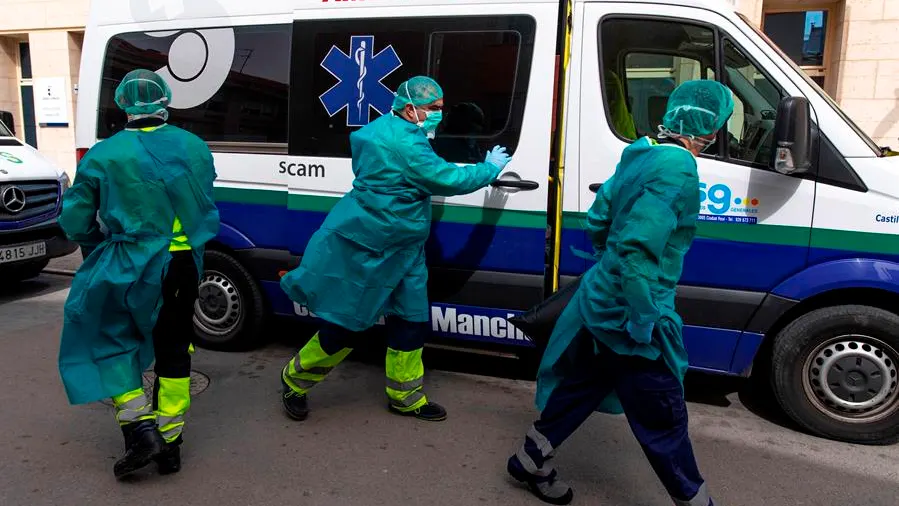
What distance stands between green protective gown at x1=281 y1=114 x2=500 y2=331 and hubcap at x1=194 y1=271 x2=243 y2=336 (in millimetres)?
1387

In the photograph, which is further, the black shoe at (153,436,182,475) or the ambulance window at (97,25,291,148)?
the ambulance window at (97,25,291,148)

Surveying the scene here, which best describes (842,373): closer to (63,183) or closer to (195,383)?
(195,383)

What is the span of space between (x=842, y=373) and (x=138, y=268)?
3389 millimetres

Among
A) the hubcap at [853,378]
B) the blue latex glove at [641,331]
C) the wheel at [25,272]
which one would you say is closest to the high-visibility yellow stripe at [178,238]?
the blue latex glove at [641,331]

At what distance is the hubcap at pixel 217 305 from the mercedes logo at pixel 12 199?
248cm

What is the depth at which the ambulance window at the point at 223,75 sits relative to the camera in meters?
4.57

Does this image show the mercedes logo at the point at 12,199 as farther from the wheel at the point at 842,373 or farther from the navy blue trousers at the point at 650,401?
the wheel at the point at 842,373

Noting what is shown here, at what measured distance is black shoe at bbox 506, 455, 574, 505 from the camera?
10.1 feet

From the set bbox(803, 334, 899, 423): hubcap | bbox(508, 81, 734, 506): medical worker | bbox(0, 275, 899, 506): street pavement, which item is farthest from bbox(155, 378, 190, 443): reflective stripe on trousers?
bbox(803, 334, 899, 423): hubcap

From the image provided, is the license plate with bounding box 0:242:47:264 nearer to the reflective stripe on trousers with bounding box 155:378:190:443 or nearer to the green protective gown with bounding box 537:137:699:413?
the reflective stripe on trousers with bounding box 155:378:190:443

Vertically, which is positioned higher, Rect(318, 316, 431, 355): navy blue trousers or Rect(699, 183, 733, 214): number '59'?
Rect(699, 183, 733, 214): number '59'

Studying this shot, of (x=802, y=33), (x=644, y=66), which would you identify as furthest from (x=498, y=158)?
(x=802, y=33)

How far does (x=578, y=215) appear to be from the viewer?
3.92 metres

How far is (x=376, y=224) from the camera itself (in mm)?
3535
